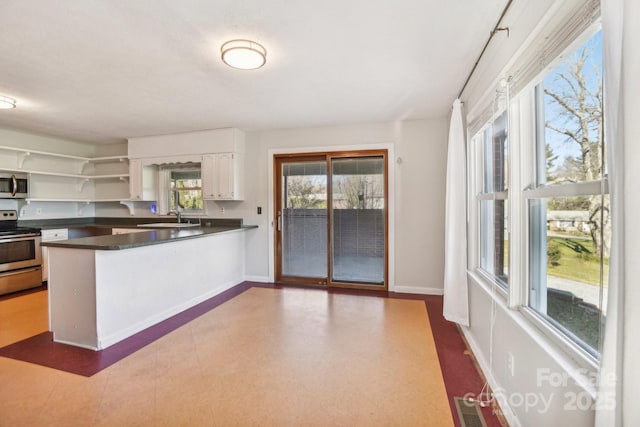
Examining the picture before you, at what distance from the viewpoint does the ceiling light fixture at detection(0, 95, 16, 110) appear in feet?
10.0

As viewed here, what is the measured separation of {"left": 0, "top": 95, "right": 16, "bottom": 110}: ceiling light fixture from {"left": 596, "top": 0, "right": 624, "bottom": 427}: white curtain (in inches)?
184

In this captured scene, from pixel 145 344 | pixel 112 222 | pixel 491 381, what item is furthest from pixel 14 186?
pixel 491 381

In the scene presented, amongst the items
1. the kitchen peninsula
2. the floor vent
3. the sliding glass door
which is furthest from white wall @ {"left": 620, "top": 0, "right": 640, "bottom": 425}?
the sliding glass door

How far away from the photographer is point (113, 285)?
101 inches

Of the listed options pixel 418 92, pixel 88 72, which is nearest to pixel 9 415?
pixel 88 72

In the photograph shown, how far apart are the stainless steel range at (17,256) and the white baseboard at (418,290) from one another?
16.8 ft

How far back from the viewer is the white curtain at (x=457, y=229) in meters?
2.71

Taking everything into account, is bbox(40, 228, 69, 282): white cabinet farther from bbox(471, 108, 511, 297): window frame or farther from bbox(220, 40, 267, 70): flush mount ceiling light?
bbox(471, 108, 511, 297): window frame

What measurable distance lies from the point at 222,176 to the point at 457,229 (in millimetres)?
3258

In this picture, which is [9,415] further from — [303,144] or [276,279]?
[303,144]

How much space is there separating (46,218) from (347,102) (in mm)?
5234

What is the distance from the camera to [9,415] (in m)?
1.70

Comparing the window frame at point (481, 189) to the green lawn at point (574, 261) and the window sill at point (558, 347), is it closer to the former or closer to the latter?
the window sill at point (558, 347)

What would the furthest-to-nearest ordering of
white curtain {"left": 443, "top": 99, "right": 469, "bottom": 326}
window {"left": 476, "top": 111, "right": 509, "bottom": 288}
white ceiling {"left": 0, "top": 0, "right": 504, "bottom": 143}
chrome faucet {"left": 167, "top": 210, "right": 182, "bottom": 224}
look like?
chrome faucet {"left": 167, "top": 210, "right": 182, "bottom": 224}
white curtain {"left": 443, "top": 99, "right": 469, "bottom": 326}
window {"left": 476, "top": 111, "right": 509, "bottom": 288}
white ceiling {"left": 0, "top": 0, "right": 504, "bottom": 143}
